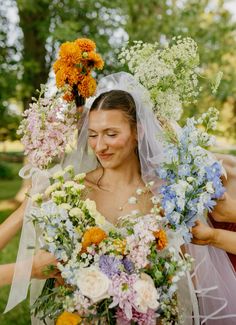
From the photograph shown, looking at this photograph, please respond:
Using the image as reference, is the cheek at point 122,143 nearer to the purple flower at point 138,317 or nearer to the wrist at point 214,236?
the wrist at point 214,236

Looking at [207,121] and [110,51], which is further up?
[110,51]

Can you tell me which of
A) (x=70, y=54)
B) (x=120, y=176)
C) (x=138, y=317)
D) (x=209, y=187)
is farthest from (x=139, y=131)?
(x=138, y=317)

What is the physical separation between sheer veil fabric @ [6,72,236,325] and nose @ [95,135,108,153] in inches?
11.8

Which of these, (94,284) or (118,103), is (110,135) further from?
(94,284)

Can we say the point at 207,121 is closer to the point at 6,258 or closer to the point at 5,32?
the point at 6,258

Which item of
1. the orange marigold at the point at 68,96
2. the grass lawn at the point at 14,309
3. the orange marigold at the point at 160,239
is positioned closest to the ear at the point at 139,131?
the orange marigold at the point at 68,96

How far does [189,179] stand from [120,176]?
100cm

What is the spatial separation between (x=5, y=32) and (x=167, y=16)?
9.66ft

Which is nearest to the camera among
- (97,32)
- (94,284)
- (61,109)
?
(94,284)

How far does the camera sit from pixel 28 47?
10258 mm

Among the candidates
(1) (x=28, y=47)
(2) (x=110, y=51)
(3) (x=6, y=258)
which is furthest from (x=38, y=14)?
(3) (x=6, y=258)

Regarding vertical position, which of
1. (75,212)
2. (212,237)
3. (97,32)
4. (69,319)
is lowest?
(69,319)

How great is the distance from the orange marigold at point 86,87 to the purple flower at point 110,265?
124 centimetres

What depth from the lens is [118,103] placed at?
339 cm
